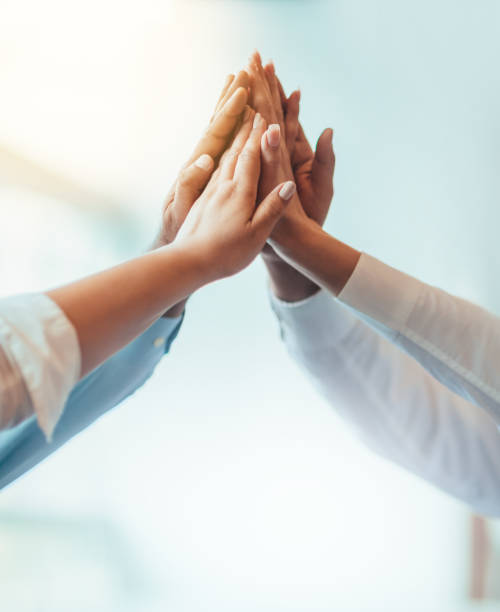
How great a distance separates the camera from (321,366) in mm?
836

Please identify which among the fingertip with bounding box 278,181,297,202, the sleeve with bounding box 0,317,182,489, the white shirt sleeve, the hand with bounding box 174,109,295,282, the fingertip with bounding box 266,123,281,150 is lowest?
the sleeve with bounding box 0,317,182,489

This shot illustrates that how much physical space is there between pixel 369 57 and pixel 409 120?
0.14 m

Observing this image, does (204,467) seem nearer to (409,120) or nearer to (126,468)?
(126,468)

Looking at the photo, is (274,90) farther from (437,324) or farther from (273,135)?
(437,324)

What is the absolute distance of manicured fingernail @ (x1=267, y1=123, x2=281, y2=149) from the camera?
2.07 feet

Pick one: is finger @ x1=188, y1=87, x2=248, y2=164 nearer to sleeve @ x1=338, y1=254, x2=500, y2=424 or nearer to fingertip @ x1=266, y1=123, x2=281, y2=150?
fingertip @ x1=266, y1=123, x2=281, y2=150

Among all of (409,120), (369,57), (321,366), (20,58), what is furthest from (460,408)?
(20,58)

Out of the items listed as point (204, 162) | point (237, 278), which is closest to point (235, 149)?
point (204, 162)

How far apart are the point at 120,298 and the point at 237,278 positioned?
1.97ft

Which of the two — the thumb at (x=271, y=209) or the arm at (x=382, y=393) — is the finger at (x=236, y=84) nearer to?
the arm at (x=382, y=393)

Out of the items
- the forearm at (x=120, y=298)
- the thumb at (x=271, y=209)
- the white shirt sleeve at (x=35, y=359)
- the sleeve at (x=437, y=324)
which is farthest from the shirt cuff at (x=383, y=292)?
the white shirt sleeve at (x=35, y=359)

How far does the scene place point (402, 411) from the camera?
34.2 inches

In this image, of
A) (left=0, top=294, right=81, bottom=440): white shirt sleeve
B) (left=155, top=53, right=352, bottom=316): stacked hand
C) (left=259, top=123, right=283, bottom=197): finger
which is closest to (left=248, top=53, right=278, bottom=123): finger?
(left=155, top=53, right=352, bottom=316): stacked hand

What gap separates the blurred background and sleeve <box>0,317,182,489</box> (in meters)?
0.29
